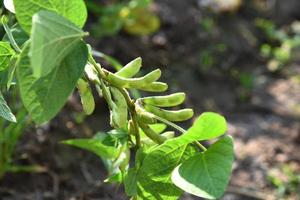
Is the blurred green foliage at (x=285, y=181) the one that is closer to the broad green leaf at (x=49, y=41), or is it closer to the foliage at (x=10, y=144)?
the foliage at (x=10, y=144)

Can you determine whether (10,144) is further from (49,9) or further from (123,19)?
(123,19)

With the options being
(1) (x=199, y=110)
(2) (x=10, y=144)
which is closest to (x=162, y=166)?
Answer: (2) (x=10, y=144)

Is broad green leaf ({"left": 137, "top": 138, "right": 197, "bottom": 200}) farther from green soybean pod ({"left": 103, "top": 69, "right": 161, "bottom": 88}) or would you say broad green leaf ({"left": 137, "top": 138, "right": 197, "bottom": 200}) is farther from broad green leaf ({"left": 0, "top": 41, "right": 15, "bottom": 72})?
broad green leaf ({"left": 0, "top": 41, "right": 15, "bottom": 72})

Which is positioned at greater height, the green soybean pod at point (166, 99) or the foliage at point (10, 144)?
the green soybean pod at point (166, 99)

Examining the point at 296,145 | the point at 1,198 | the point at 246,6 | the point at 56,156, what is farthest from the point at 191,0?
the point at 1,198

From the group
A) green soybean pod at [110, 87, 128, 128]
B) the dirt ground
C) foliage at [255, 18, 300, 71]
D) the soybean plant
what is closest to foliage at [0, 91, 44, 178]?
the dirt ground

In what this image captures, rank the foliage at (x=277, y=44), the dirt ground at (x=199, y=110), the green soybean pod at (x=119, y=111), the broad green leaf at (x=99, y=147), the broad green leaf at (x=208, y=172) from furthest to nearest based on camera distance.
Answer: the foliage at (x=277, y=44)
the dirt ground at (x=199, y=110)
the broad green leaf at (x=99, y=147)
the green soybean pod at (x=119, y=111)
the broad green leaf at (x=208, y=172)

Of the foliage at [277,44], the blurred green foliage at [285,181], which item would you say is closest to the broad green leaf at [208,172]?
the blurred green foliage at [285,181]

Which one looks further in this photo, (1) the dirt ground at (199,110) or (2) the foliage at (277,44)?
(2) the foliage at (277,44)
